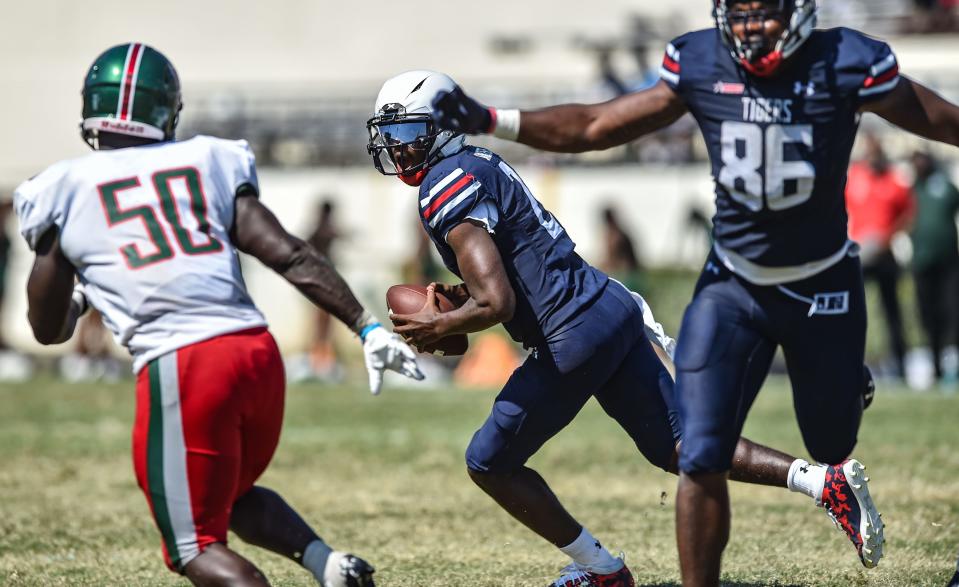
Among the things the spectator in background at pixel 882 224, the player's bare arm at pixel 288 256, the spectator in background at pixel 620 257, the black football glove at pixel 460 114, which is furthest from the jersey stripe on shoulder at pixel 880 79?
the spectator in background at pixel 620 257

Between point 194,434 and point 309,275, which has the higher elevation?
point 309,275

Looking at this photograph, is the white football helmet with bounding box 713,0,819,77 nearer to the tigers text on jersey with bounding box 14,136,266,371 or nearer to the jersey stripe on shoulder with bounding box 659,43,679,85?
the jersey stripe on shoulder with bounding box 659,43,679,85

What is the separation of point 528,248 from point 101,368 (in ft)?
41.8

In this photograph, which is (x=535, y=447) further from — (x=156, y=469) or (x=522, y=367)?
(x=156, y=469)

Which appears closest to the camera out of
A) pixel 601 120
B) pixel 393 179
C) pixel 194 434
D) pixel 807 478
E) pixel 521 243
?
pixel 194 434

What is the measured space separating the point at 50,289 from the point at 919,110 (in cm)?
276

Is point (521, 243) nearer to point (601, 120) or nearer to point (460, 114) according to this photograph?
point (601, 120)

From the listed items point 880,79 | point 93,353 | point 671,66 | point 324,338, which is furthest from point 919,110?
point 93,353

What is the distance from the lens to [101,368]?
656 inches

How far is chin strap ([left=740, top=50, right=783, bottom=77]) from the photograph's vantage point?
4.20 meters

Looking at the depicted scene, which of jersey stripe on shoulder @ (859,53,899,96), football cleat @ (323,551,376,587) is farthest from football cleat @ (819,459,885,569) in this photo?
football cleat @ (323,551,376,587)

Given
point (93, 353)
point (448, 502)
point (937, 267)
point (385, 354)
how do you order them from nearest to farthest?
point (385, 354) → point (448, 502) → point (937, 267) → point (93, 353)

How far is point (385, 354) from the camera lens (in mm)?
4156

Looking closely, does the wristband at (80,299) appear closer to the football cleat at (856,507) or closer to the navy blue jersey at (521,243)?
the navy blue jersey at (521,243)
